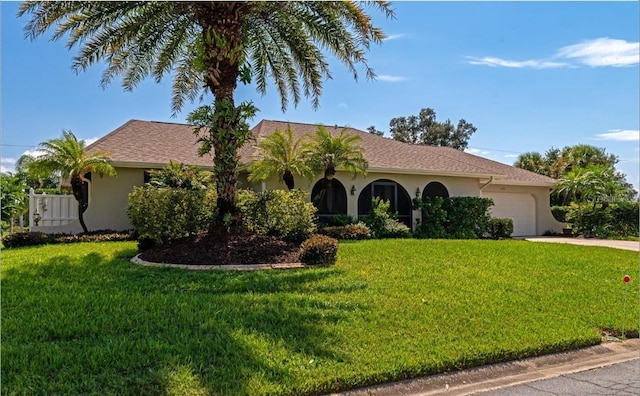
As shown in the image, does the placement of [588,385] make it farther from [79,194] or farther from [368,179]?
[79,194]

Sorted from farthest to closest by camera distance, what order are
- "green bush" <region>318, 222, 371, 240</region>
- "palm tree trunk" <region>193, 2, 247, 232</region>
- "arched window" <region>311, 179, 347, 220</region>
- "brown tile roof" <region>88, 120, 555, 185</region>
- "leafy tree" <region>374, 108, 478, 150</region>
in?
"leafy tree" <region>374, 108, 478, 150</region>
"arched window" <region>311, 179, 347, 220</region>
"brown tile roof" <region>88, 120, 555, 185</region>
"green bush" <region>318, 222, 371, 240</region>
"palm tree trunk" <region>193, 2, 247, 232</region>

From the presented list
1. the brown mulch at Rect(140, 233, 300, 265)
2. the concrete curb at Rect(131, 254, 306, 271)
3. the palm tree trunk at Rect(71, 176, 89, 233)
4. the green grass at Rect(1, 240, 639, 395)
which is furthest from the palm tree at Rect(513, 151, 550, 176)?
the palm tree trunk at Rect(71, 176, 89, 233)

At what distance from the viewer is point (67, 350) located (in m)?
4.59

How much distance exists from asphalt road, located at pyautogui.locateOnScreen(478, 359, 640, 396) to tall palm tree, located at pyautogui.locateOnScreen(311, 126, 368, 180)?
11.9m

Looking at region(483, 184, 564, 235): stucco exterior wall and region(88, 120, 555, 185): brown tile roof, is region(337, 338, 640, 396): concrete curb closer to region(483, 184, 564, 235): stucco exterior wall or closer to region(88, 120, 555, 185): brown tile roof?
region(88, 120, 555, 185): brown tile roof

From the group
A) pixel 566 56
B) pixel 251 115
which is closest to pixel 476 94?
pixel 566 56

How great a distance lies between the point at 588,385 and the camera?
4703mm

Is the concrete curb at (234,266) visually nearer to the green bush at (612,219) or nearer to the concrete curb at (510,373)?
the concrete curb at (510,373)

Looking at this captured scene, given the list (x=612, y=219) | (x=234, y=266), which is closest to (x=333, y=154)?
(x=234, y=266)

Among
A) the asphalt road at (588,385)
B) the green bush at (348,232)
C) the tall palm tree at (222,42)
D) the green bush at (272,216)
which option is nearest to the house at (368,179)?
the green bush at (348,232)

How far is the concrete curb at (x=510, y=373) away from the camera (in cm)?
443

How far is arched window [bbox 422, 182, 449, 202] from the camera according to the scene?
2022 cm

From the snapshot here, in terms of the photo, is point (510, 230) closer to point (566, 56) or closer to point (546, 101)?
point (546, 101)

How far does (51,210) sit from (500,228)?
17.9 m
